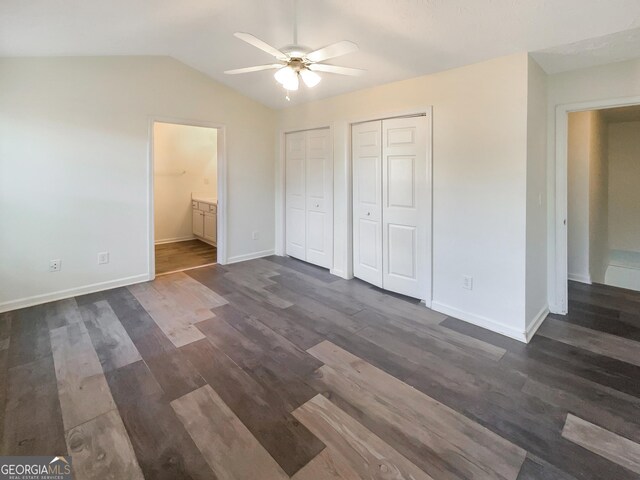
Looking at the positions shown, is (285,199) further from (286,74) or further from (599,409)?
(599,409)

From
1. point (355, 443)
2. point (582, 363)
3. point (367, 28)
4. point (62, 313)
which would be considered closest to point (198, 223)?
point (62, 313)

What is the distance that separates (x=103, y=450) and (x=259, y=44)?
2438mm

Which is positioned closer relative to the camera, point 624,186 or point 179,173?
point 624,186

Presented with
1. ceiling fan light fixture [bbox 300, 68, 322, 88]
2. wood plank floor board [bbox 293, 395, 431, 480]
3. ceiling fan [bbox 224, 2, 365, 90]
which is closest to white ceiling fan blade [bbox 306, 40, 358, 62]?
ceiling fan [bbox 224, 2, 365, 90]

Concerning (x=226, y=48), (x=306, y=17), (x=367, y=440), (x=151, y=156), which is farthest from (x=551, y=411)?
(x=151, y=156)

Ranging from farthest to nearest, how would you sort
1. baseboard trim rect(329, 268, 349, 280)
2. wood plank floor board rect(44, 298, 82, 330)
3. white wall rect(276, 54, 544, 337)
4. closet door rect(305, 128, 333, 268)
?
closet door rect(305, 128, 333, 268) → baseboard trim rect(329, 268, 349, 280) → wood plank floor board rect(44, 298, 82, 330) → white wall rect(276, 54, 544, 337)

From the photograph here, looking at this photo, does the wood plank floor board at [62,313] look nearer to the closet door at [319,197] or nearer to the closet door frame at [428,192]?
the closet door at [319,197]

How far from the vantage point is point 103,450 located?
4.96 ft

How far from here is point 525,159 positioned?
2.51 metres

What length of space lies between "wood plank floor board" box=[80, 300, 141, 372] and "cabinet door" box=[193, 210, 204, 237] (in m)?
3.02

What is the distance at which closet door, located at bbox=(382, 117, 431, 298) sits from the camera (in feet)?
10.6

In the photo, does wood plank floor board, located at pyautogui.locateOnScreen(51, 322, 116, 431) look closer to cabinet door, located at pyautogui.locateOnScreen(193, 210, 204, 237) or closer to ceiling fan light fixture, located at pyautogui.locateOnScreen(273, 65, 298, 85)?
ceiling fan light fixture, located at pyautogui.locateOnScreen(273, 65, 298, 85)

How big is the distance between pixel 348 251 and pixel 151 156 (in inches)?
111

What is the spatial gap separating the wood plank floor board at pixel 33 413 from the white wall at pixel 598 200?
558cm
